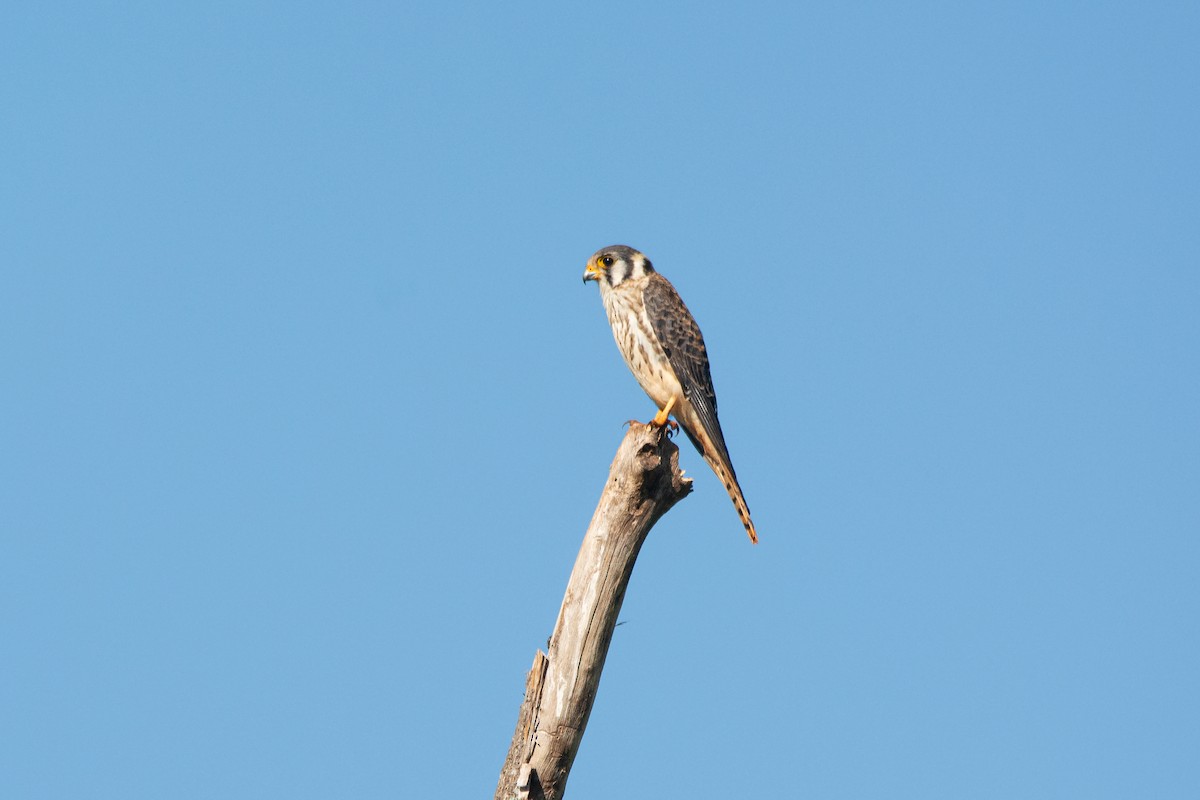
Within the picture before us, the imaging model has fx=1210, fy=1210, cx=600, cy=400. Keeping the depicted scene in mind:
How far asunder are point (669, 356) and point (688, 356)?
4.2 inches

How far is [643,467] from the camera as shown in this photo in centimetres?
457

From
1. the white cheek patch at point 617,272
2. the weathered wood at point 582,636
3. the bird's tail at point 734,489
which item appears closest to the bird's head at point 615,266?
the white cheek patch at point 617,272

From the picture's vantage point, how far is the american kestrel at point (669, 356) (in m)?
6.64

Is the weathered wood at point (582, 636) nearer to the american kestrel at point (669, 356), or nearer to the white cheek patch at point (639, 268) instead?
the american kestrel at point (669, 356)

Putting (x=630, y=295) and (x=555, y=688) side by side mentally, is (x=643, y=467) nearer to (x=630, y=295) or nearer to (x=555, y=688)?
(x=555, y=688)

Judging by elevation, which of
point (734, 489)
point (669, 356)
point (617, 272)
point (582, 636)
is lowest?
point (582, 636)

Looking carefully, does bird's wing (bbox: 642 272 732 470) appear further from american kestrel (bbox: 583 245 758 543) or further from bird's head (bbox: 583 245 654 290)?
bird's head (bbox: 583 245 654 290)

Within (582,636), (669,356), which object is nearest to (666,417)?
(669,356)

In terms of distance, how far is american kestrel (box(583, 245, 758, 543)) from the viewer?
6.64 metres

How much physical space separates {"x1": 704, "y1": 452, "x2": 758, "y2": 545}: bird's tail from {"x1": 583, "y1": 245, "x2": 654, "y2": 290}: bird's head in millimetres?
1162

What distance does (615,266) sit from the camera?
709cm

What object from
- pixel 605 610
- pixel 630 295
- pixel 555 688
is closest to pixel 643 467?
pixel 605 610

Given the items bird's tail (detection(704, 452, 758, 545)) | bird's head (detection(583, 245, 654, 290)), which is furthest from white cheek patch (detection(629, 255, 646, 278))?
bird's tail (detection(704, 452, 758, 545))

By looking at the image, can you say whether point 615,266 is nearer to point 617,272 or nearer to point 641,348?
point 617,272
